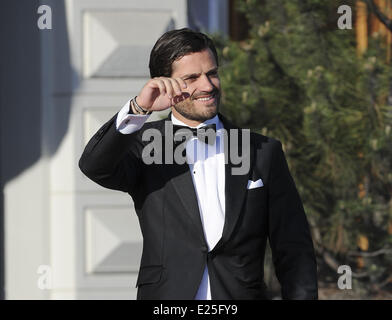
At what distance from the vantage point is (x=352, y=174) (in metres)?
4.77

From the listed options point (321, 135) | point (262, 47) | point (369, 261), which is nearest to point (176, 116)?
point (321, 135)

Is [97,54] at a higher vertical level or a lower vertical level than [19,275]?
higher

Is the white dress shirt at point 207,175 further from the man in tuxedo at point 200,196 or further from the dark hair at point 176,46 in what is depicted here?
the dark hair at point 176,46

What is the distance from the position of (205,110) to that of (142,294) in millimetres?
592

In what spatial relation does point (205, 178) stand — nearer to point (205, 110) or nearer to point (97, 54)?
point (205, 110)

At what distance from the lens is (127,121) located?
2.27 meters

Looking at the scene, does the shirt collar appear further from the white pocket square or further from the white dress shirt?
the white pocket square

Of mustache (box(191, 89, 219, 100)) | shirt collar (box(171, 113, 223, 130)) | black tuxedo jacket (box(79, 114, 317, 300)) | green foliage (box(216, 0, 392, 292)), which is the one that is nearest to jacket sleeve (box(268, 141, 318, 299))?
black tuxedo jacket (box(79, 114, 317, 300))

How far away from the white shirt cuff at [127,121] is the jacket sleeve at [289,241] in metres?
→ 0.49

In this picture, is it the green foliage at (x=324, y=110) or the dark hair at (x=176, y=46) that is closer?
the dark hair at (x=176, y=46)

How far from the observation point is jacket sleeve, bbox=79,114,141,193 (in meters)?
2.29

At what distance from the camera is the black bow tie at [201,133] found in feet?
8.21

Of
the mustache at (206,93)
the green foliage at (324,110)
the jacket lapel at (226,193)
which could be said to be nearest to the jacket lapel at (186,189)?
the jacket lapel at (226,193)
